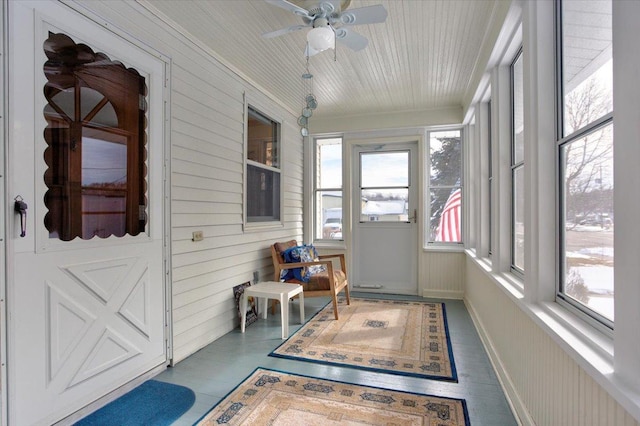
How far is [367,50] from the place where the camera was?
Answer: 302cm

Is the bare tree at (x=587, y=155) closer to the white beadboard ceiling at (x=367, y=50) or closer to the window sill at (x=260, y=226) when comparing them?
the white beadboard ceiling at (x=367, y=50)

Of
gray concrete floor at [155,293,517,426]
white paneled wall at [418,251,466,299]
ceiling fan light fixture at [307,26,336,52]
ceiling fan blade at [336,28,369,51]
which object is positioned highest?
ceiling fan blade at [336,28,369,51]

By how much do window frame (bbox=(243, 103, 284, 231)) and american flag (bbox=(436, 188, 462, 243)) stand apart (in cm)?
233

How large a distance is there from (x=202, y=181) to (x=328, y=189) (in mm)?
2605

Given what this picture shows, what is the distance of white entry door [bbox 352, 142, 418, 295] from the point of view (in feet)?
16.3

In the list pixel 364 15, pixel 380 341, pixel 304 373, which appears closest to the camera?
pixel 364 15

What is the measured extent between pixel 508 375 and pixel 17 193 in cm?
304

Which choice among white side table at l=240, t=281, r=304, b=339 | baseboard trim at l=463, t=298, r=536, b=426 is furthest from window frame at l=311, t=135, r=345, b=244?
baseboard trim at l=463, t=298, r=536, b=426

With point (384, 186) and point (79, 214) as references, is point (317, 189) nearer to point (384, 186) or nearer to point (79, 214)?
Answer: point (384, 186)

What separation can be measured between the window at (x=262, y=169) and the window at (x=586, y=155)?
2.92 meters

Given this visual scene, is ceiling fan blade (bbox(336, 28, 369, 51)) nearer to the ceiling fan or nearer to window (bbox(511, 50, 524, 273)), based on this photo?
the ceiling fan

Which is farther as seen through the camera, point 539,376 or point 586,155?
point 539,376

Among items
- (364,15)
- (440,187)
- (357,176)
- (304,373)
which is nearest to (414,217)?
(440,187)

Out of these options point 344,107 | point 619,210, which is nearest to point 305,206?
point 344,107
